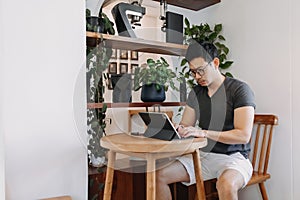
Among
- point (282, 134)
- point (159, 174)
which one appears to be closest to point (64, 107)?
point (159, 174)

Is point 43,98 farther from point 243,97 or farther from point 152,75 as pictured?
point 243,97

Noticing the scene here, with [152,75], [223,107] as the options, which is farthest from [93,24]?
[223,107]

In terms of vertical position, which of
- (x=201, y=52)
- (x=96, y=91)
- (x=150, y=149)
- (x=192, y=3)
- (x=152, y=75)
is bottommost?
(x=150, y=149)

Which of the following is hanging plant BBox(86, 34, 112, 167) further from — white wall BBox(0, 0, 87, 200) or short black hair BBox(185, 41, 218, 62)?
short black hair BBox(185, 41, 218, 62)

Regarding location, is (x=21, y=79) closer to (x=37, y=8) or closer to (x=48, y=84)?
(x=48, y=84)

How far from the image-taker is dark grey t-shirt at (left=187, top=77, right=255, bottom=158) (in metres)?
1.71

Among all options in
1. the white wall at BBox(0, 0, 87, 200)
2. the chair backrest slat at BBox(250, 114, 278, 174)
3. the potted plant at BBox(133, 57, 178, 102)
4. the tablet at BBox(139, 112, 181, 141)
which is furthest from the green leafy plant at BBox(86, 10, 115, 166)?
the chair backrest slat at BBox(250, 114, 278, 174)

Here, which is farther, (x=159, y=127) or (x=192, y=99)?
(x=192, y=99)

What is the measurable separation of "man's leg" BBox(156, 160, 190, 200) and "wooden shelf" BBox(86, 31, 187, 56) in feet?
2.71

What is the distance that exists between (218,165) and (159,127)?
0.52 metres

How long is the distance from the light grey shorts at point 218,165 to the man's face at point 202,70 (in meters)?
0.50

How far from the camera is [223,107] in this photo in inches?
69.9

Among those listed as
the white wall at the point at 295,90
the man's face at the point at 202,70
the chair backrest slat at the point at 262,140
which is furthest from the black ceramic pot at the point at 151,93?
the white wall at the point at 295,90

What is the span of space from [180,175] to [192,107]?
0.51 m
